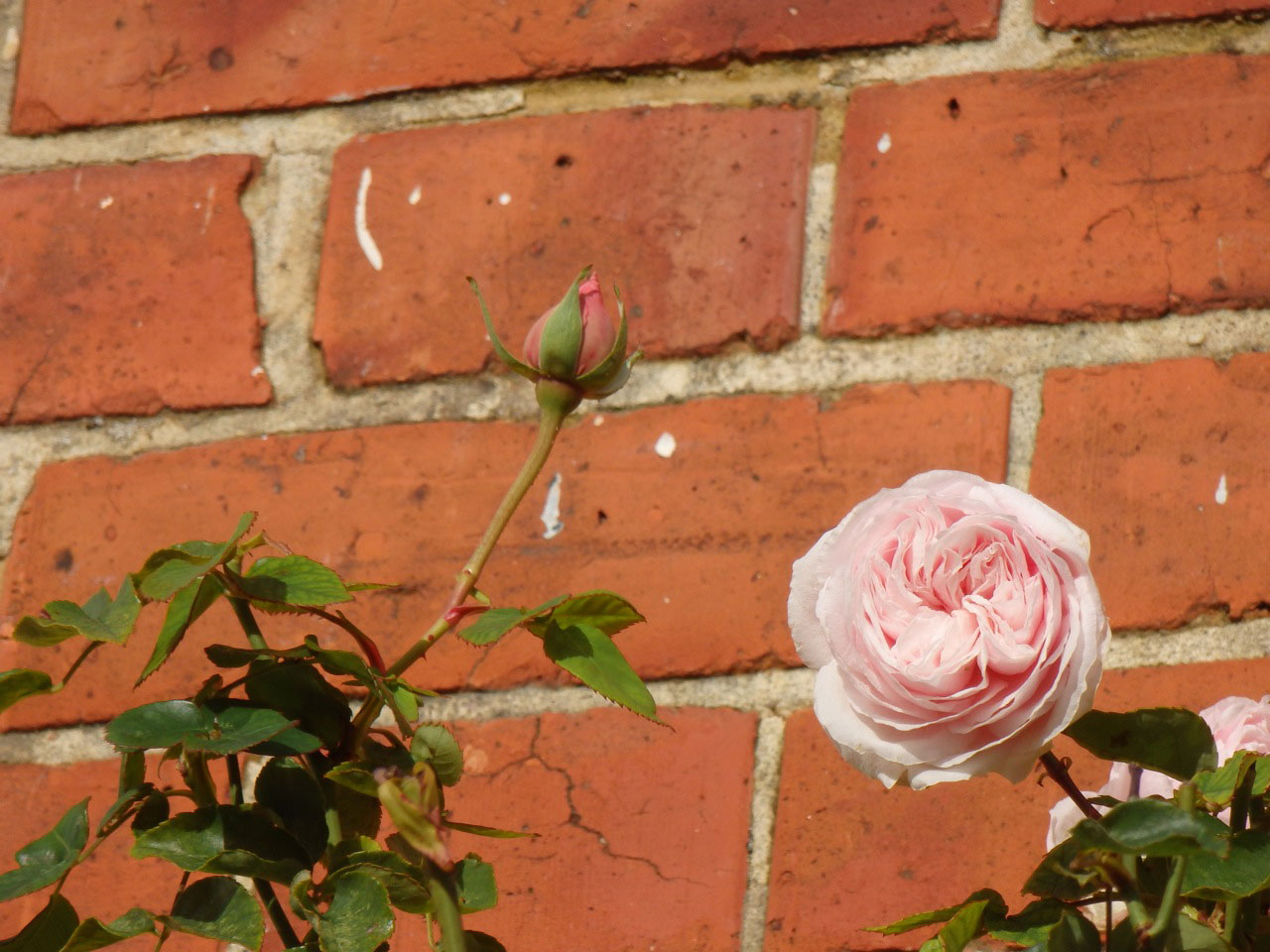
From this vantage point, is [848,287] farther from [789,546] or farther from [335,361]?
[335,361]

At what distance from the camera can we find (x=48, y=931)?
436 mm

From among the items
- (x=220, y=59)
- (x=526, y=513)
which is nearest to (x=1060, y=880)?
(x=526, y=513)

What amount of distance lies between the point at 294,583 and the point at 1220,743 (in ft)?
0.94

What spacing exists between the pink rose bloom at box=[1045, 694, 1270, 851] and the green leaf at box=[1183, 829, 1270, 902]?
0.29 ft

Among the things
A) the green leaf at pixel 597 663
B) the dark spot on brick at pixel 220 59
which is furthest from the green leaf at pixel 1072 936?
the dark spot on brick at pixel 220 59

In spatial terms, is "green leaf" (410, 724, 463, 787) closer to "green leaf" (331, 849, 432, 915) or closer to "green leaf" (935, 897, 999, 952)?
"green leaf" (331, 849, 432, 915)

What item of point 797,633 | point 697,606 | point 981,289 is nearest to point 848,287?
point 981,289

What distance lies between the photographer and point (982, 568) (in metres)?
0.40

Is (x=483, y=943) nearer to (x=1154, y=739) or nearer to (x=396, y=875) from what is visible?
(x=396, y=875)

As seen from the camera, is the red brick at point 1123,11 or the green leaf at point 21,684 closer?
the green leaf at point 21,684

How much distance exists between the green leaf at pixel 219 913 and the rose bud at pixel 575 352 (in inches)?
6.5

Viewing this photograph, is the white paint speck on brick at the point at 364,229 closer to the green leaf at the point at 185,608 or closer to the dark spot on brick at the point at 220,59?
the dark spot on brick at the point at 220,59

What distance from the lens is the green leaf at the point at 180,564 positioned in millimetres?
401

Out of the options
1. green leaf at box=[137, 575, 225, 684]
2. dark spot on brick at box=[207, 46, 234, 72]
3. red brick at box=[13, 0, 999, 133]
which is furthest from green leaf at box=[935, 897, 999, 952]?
dark spot on brick at box=[207, 46, 234, 72]
